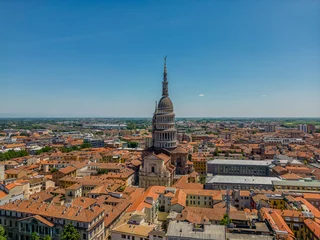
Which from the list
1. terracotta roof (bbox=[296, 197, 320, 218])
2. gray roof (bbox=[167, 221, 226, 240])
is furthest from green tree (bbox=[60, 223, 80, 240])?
terracotta roof (bbox=[296, 197, 320, 218])

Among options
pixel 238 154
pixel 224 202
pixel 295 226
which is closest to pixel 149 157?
pixel 224 202

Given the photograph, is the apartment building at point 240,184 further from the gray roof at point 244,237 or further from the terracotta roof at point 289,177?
the gray roof at point 244,237

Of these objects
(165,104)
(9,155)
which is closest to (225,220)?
(165,104)

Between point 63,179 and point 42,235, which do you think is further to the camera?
point 63,179

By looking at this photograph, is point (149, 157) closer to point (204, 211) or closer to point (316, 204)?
point (204, 211)

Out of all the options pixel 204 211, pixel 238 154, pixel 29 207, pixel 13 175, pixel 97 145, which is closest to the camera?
pixel 29 207

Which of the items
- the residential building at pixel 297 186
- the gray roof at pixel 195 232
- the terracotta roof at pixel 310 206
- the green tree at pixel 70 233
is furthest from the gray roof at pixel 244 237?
the residential building at pixel 297 186
